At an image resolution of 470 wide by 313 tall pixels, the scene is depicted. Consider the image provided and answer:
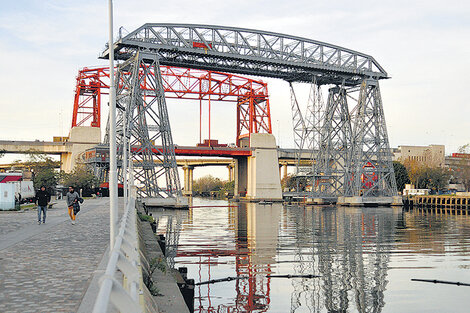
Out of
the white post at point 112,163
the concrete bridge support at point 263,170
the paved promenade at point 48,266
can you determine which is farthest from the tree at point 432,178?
the white post at point 112,163

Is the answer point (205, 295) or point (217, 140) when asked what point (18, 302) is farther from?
point (217, 140)

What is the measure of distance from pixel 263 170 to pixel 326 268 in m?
88.6

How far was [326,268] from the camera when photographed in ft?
71.4

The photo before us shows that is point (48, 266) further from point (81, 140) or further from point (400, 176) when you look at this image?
point (400, 176)

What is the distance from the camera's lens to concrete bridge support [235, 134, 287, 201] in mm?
→ 109938

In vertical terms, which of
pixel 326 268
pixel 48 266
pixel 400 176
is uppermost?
pixel 400 176

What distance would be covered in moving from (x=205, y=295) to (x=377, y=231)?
83.2ft

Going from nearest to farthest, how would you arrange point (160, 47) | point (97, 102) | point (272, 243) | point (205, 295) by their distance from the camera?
1. point (205, 295)
2. point (272, 243)
3. point (160, 47)
4. point (97, 102)

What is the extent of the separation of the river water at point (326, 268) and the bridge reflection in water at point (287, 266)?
0.10 feet

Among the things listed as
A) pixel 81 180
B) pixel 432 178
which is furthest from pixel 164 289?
pixel 432 178

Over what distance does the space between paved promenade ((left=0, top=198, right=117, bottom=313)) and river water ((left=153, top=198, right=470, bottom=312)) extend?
3649mm

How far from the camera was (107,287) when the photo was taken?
491 centimetres

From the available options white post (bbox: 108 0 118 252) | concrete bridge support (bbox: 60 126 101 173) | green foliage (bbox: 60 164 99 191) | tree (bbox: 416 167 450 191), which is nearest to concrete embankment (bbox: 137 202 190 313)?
white post (bbox: 108 0 118 252)

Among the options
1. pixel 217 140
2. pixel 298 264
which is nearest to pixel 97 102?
pixel 217 140
